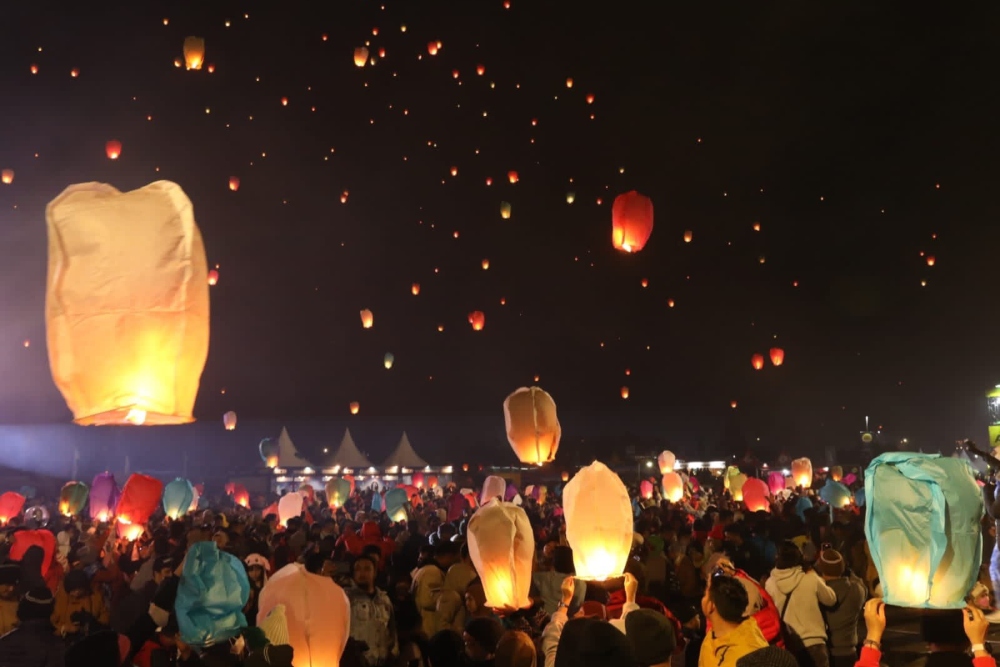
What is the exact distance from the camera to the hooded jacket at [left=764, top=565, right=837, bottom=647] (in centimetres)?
462

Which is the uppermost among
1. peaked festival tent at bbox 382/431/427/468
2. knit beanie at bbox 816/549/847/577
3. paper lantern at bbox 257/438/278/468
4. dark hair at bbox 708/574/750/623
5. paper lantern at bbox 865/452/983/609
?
paper lantern at bbox 257/438/278/468

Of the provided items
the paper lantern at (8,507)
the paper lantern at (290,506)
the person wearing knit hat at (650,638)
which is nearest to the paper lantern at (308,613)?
the person wearing knit hat at (650,638)

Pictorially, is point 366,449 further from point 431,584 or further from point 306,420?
point 431,584

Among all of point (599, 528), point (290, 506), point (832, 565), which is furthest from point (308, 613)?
point (290, 506)

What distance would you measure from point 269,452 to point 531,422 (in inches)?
742

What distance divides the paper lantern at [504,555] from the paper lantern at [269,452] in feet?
72.3

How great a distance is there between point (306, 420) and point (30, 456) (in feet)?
32.3

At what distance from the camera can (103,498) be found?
1253 cm

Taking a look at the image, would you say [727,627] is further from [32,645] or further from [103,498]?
[103,498]

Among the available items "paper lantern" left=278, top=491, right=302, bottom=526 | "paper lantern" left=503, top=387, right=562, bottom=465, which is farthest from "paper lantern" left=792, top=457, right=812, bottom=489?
"paper lantern" left=278, top=491, right=302, bottom=526

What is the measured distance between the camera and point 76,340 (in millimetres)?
2578

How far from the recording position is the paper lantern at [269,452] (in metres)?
25.5

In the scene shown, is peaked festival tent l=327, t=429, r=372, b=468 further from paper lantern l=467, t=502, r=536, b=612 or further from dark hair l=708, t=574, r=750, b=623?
dark hair l=708, t=574, r=750, b=623

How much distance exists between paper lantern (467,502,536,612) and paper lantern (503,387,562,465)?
449 cm
